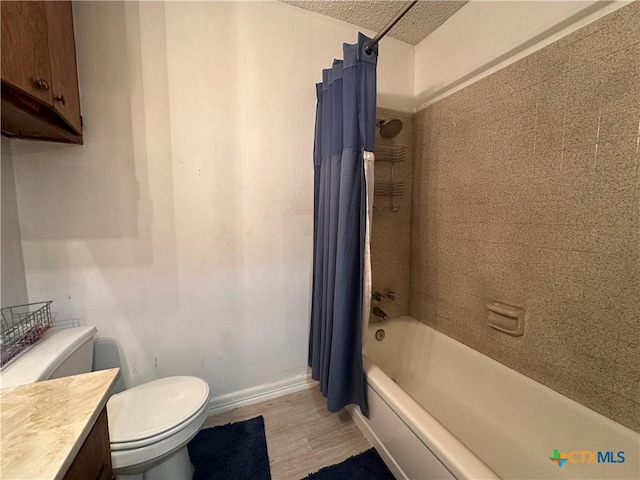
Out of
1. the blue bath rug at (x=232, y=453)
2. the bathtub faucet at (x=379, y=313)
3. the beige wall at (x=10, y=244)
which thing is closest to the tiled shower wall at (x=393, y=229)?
the bathtub faucet at (x=379, y=313)

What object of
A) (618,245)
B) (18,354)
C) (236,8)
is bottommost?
(18,354)

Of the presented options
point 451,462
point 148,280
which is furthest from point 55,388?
point 451,462

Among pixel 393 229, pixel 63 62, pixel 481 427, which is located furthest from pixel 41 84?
pixel 481 427

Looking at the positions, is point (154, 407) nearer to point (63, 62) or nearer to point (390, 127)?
point (63, 62)

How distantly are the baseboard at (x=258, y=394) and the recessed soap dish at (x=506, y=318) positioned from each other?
1239 millimetres

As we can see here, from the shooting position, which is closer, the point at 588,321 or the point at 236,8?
the point at 588,321

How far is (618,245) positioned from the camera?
3.12ft

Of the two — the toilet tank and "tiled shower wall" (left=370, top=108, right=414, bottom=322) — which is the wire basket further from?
"tiled shower wall" (left=370, top=108, right=414, bottom=322)

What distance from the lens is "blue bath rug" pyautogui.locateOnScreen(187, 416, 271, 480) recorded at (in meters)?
1.16

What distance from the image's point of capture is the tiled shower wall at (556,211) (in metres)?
0.93

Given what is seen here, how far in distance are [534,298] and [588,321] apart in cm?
20

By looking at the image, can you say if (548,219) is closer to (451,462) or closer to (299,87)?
(451,462)

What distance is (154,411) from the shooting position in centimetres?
100

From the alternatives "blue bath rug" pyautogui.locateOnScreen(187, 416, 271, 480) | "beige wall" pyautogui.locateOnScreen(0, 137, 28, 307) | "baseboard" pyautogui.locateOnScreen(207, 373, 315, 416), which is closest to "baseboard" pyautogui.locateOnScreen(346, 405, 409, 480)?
"baseboard" pyautogui.locateOnScreen(207, 373, 315, 416)
